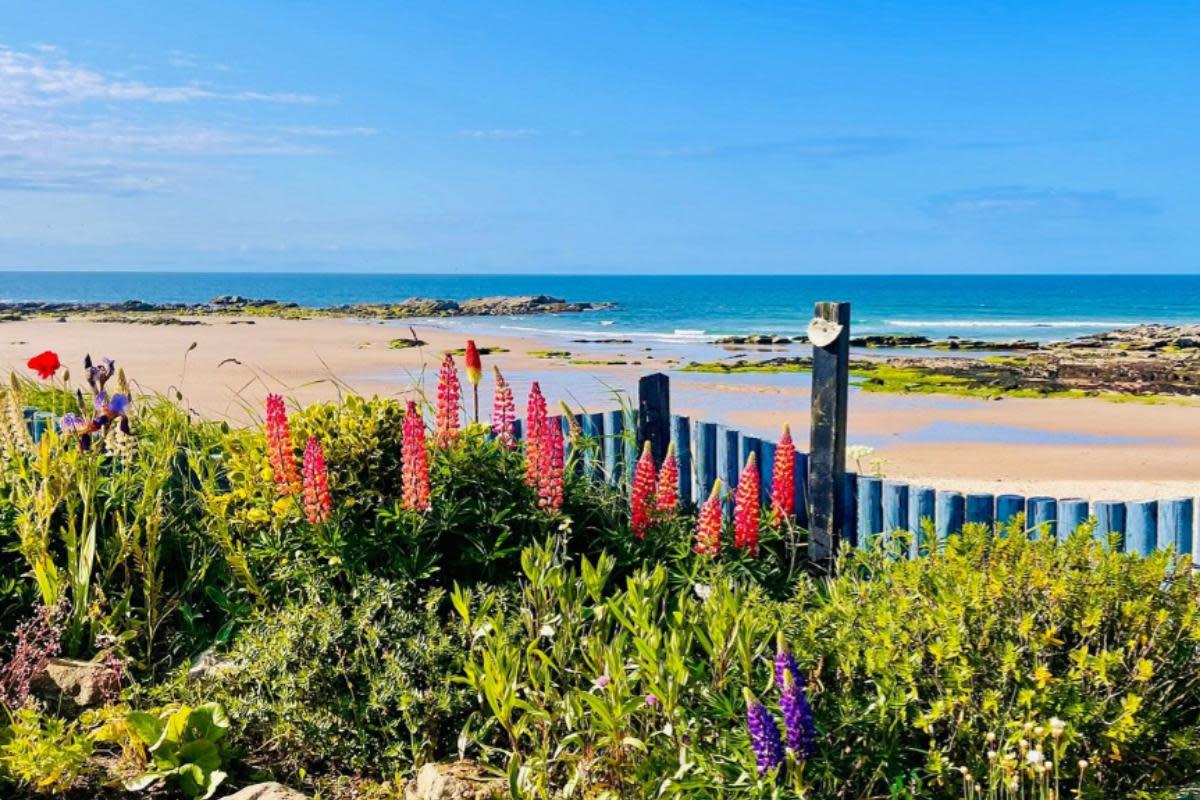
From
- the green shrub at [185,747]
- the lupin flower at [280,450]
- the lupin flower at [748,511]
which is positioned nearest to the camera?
the green shrub at [185,747]

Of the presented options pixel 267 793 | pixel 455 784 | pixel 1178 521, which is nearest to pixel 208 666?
pixel 267 793

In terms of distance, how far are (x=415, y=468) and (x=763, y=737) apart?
2484 millimetres

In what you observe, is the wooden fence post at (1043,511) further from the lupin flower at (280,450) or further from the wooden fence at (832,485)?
the lupin flower at (280,450)

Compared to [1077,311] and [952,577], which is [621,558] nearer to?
[952,577]

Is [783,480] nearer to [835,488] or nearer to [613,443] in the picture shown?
[835,488]

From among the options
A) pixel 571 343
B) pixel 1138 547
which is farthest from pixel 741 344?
pixel 1138 547

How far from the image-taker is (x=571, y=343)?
3812 centimetres

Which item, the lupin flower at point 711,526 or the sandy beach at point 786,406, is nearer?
the lupin flower at point 711,526

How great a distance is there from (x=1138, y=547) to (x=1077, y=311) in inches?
2878

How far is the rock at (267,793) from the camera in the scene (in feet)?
12.5

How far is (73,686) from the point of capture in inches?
187

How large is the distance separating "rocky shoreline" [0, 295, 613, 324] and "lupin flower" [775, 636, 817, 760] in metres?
49.3

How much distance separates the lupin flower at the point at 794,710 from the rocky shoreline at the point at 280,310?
162 ft

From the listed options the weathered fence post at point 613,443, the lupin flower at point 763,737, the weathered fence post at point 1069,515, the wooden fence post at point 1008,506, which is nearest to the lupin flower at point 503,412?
the weathered fence post at point 613,443
